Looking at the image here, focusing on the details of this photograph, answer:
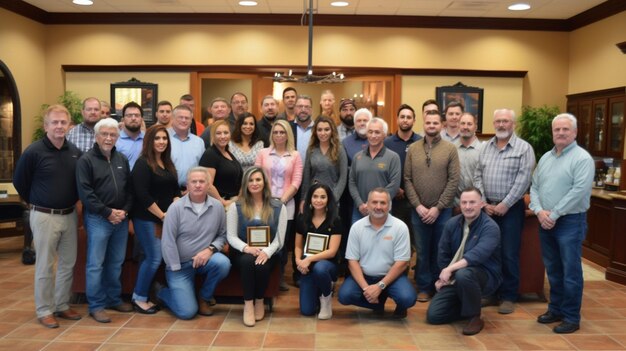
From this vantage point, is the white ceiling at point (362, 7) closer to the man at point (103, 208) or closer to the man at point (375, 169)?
the man at point (375, 169)

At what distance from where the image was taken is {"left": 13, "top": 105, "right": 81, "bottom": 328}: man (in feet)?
13.0

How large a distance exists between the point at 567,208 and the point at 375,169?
59.3 inches

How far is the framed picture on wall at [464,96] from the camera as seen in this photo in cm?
899

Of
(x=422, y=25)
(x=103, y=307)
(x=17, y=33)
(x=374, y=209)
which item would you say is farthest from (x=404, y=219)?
(x=17, y=33)

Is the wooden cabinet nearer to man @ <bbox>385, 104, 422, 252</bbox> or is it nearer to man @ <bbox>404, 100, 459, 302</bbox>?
man @ <bbox>385, 104, 422, 252</bbox>

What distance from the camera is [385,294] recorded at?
437 cm

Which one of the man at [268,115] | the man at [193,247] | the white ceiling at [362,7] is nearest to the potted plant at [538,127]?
the white ceiling at [362,7]

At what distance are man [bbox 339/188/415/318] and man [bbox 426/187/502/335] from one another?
0.85 feet

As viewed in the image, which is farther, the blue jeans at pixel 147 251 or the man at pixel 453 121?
the man at pixel 453 121

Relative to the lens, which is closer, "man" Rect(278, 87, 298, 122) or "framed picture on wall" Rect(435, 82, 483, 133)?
"man" Rect(278, 87, 298, 122)

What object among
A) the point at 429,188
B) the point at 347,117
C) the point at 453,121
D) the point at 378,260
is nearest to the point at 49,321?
the point at 378,260

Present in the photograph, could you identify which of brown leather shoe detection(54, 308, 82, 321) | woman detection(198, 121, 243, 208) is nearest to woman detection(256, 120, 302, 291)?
woman detection(198, 121, 243, 208)

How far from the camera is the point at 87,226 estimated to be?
4.22 metres

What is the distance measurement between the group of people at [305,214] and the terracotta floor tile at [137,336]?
1.01 feet
